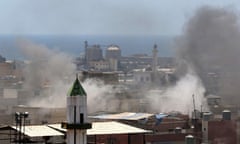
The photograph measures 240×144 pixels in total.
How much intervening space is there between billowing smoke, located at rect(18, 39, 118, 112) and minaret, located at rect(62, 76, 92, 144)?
845 inches

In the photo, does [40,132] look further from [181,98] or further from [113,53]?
[113,53]

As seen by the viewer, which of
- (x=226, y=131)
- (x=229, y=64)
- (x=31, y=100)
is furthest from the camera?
(x=229, y=64)

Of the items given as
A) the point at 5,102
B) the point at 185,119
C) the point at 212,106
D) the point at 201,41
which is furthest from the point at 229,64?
the point at 185,119

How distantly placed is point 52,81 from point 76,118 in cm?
3283

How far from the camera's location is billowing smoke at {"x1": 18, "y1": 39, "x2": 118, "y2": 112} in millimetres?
37406

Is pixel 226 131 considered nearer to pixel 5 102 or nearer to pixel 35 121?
pixel 35 121

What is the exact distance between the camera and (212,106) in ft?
121

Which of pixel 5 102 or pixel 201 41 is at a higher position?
pixel 201 41

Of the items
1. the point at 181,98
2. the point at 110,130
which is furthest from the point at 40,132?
the point at 181,98

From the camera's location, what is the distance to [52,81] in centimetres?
4519

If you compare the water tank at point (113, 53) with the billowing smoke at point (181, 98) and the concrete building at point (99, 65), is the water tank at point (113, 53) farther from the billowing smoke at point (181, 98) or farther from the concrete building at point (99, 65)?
the billowing smoke at point (181, 98)

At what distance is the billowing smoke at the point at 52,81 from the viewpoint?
37.4m

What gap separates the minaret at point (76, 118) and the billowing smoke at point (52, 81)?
70.4 ft

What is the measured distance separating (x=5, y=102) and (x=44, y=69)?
8600 millimetres
